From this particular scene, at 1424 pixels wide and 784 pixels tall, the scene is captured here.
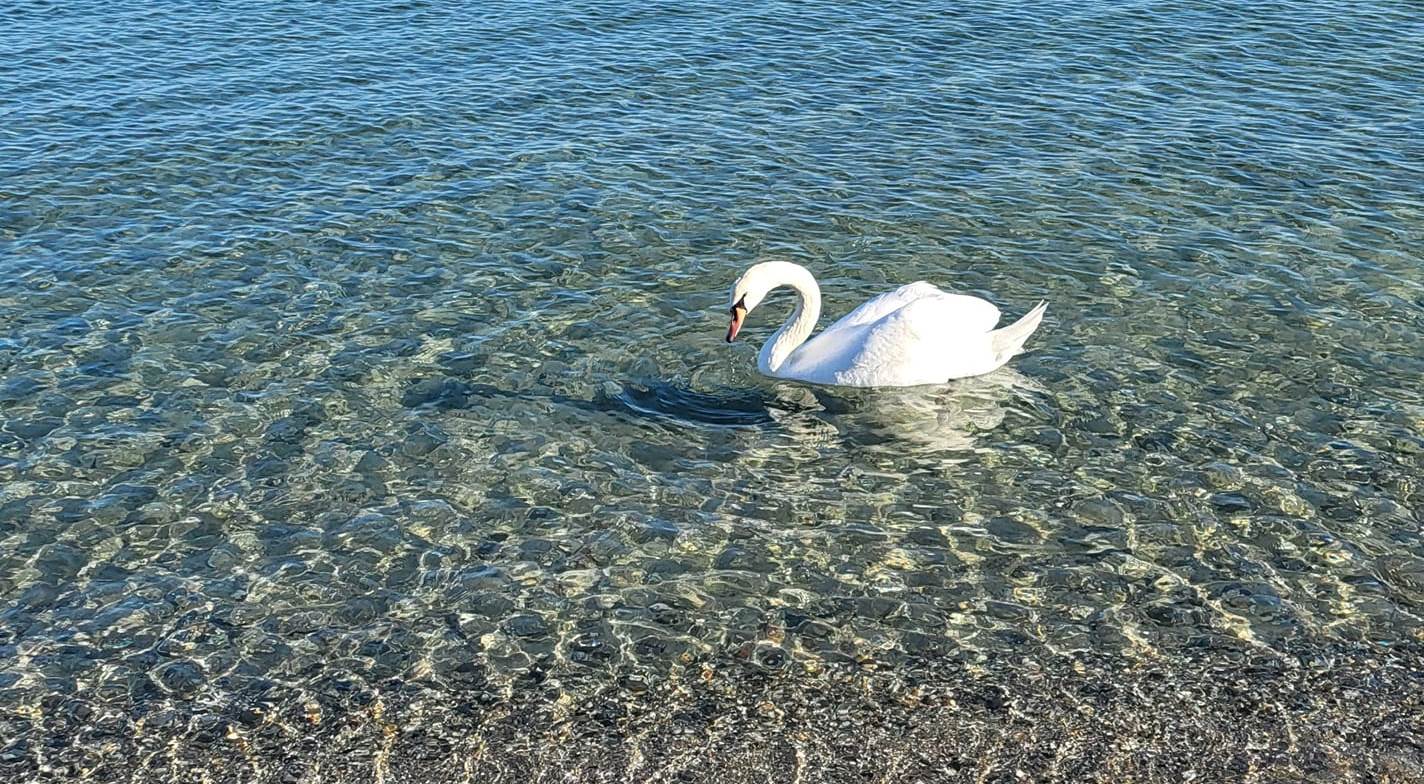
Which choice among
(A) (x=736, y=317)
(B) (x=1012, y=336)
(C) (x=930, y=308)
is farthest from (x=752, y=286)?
(B) (x=1012, y=336)

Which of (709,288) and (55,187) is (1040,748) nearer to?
(709,288)

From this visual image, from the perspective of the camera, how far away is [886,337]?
48.0 ft

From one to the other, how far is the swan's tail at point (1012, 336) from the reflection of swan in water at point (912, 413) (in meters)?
0.27

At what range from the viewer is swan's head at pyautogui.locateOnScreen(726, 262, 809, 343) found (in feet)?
Result: 48.0

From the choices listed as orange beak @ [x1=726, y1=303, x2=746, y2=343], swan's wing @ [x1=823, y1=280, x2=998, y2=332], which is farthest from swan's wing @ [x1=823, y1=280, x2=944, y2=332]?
orange beak @ [x1=726, y1=303, x2=746, y2=343]

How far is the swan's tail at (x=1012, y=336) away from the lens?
49.1ft

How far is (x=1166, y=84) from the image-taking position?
23375mm

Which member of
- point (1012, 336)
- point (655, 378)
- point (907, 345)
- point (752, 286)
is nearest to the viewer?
point (907, 345)

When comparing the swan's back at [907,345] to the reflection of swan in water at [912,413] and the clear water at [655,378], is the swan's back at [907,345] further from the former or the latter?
the clear water at [655,378]

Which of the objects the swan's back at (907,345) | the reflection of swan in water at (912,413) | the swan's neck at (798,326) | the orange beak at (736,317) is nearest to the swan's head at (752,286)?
the orange beak at (736,317)

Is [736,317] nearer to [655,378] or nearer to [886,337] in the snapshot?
[655,378]

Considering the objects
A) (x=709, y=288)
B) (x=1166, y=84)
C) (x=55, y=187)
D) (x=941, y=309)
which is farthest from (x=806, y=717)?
(x=1166, y=84)

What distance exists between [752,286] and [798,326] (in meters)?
0.77

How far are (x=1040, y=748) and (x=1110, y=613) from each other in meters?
1.85
